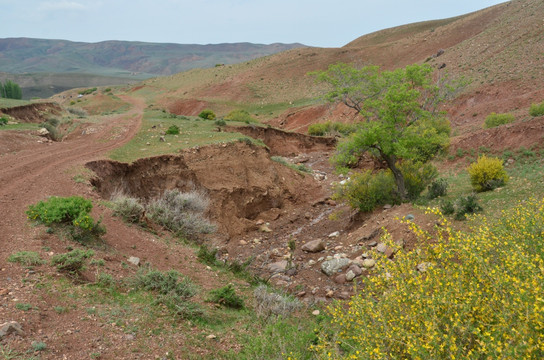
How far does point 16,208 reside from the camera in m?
8.51

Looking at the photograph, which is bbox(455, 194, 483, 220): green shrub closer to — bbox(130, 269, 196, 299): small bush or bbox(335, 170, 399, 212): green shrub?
bbox(335, 170, 399, 212): green shrub

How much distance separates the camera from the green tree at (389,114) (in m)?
12.1

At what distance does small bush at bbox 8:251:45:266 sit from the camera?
6390 millimetres

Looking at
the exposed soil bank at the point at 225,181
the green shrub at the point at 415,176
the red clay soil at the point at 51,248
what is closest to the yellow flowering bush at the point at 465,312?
the red clay soil at the point at 51,248

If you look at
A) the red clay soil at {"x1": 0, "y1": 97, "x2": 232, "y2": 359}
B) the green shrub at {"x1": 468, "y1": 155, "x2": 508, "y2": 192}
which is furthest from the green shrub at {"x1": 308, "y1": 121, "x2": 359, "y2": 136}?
the green shrub at {"x1": 468, "y1": 155, "x2": 508, "y2": 192}

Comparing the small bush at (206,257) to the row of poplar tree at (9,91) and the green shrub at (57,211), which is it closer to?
the green shrub at (57,211)

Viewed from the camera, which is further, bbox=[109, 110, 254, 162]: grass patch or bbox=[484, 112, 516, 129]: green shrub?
bbox=[484, 112, 516, 129]: green shrub

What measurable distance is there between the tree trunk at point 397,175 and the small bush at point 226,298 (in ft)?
25.1

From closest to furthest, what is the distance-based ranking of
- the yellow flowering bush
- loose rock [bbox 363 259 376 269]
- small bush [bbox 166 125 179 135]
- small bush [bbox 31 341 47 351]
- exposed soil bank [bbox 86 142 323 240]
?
the yellow flowering bush, small bush [bbox 31 341 47 351], loose rock [bbox 363 259 376 269], exposed soil bank [bbox 86 142 323 240], small bush [bbox 166 125 179 135]

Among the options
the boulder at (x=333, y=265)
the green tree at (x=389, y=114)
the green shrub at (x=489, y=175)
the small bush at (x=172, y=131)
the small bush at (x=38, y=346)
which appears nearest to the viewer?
the small bush at (x=38, y=346)

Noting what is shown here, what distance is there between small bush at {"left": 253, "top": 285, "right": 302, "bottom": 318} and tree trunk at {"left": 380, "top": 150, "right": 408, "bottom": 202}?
670cm

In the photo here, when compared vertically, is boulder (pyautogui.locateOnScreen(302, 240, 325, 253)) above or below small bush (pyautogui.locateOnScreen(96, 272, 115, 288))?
below

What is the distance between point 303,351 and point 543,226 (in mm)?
3527

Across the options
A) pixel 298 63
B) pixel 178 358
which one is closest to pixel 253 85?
pixel 298 63
